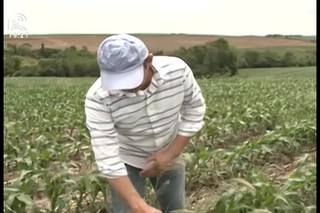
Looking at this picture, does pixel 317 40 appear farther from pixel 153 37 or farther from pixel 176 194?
pixel 153 37

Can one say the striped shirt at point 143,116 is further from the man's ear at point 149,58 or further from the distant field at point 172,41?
the distant field at point 172,41

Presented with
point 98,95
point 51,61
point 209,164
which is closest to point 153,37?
point 51,61

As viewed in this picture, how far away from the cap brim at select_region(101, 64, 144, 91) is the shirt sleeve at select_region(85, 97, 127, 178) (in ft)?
0.36

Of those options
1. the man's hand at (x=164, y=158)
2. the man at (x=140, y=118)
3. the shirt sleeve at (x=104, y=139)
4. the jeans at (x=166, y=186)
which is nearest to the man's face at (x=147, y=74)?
the man at (x=140, y=118)

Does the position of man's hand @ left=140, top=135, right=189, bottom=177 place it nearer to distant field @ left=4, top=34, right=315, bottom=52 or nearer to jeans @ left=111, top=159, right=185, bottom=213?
jeans @ left=111, top=159, right=185, bottom=213

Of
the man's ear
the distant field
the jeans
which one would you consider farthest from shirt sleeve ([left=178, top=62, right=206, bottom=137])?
the distant field

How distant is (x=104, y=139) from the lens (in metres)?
2.33

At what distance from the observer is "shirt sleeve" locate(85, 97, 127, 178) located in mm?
2311

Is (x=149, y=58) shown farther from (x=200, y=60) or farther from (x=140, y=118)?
(x=200, y=60)

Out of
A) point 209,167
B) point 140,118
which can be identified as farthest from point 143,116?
point 209,167

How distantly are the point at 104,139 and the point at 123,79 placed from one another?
241 mm

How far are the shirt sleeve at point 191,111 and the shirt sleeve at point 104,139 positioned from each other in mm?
367

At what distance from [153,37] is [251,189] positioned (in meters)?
12.6

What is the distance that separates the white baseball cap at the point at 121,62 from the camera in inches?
88.1
